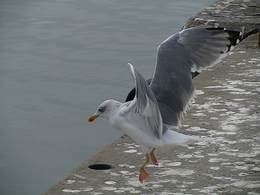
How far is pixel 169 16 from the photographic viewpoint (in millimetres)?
12320

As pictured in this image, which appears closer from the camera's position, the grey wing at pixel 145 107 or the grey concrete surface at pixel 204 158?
the grey wing at pixel 145 107

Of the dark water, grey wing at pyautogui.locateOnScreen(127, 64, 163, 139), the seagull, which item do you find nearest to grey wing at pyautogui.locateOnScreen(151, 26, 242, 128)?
the seagull

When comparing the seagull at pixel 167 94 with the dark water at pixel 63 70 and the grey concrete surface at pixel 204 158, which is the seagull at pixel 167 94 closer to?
the grey concrete surface at pixel 204 158

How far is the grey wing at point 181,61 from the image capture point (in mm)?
4219

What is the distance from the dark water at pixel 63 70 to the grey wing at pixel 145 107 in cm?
298

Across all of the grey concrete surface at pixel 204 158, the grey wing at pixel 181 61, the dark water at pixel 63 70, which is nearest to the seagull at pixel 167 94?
the grey wing at pixel 181 61

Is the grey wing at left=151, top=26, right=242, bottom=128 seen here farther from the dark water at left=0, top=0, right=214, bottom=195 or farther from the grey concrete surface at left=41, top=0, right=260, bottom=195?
the dark water at left=0, top=0, right=214, bottom=195

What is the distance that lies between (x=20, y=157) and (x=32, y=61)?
3155 millimetres

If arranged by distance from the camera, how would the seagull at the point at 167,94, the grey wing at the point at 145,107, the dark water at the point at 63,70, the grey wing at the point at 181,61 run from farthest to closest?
1. the dark water at the point at 63,70
2. the grey wing at the point at 181,61
3. the seagull at the point at 167,94
4. the grey wing at the point at 145,107

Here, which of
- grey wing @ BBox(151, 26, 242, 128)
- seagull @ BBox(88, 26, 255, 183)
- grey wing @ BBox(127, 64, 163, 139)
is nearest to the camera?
grey wing @ BBox(127, 64, 163, 139)

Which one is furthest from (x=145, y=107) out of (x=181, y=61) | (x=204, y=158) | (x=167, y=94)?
(x=181, y=61)

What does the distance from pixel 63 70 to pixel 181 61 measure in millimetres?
5633

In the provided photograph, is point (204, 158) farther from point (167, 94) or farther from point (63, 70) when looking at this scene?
point (63, 70)

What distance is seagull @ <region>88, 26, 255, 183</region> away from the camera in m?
3.71
